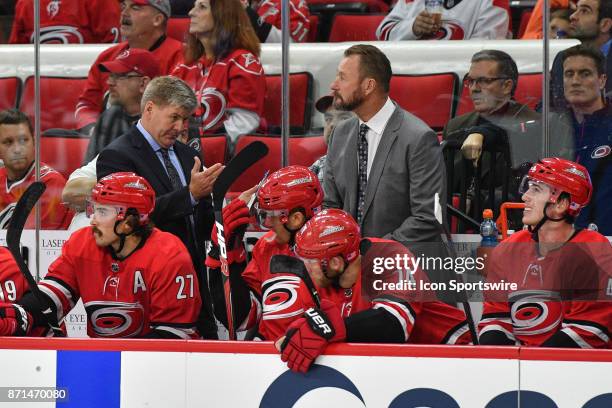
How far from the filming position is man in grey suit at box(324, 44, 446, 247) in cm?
398

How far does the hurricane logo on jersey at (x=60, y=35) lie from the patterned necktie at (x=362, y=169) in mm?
1264

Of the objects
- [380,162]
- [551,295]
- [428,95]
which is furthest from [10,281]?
[551,295]

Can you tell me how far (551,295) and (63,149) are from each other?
2037mm

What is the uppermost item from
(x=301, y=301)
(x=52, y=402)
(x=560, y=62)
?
(x=560, y=62)

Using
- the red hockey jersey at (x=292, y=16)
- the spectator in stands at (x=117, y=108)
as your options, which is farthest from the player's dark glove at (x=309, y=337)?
the red hockey jersey at (x=292, y=16)

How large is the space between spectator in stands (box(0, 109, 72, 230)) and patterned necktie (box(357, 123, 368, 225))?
1.13 m

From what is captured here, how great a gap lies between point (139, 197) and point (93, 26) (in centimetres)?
118

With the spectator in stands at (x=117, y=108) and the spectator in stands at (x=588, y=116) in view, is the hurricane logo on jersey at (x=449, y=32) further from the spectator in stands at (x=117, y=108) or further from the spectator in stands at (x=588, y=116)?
the spectator in stands at (x=117, y=108)

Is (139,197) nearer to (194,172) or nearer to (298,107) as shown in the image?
(194,172)

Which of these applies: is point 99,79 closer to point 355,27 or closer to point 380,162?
point 355,27

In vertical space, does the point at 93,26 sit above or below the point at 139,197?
above

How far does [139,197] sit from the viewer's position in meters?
3.85

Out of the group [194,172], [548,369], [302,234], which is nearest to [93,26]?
[194,172]

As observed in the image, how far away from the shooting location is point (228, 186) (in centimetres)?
402
